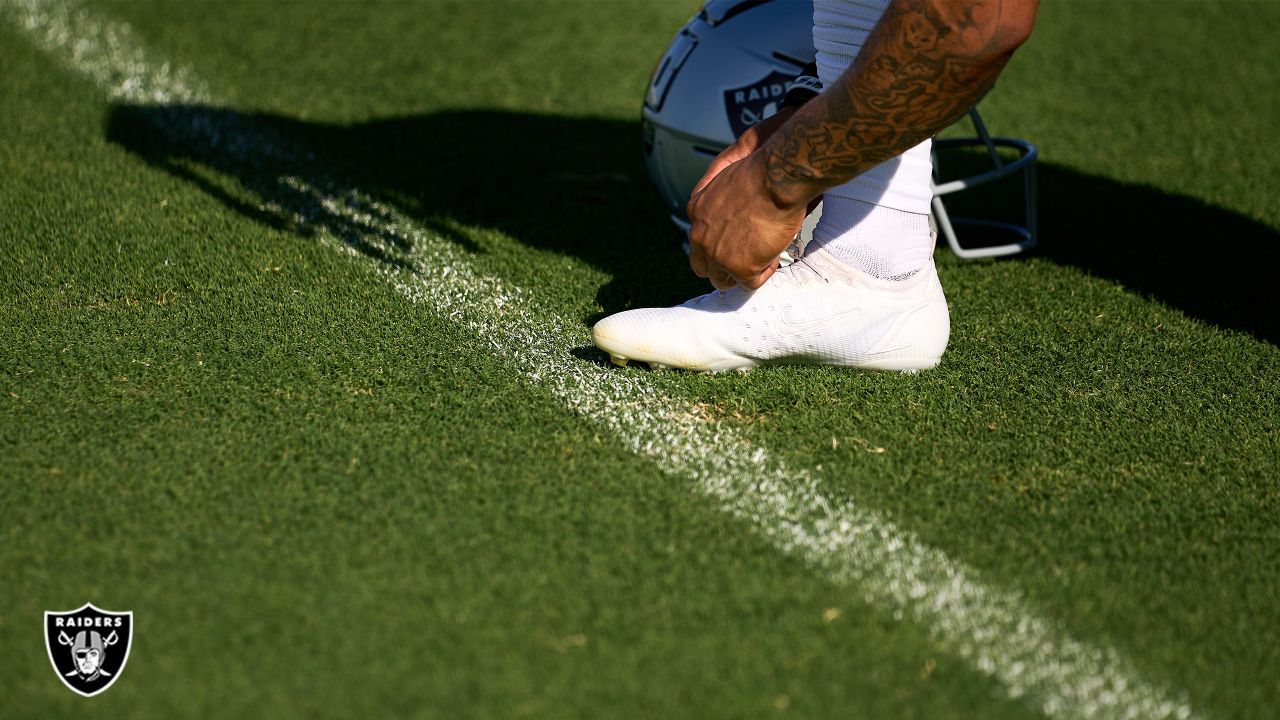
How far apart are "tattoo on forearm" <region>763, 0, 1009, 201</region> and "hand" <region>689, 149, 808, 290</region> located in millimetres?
32

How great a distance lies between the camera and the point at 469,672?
1.33 meters

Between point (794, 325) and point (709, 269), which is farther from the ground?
point (709, 269)

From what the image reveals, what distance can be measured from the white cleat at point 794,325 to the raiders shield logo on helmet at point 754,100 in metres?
0.48

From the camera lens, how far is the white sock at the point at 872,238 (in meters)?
2.03

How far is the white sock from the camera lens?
2.03 metres

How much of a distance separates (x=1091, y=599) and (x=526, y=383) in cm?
99

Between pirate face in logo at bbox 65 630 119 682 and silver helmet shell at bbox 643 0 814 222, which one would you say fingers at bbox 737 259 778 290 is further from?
pirate face in logo at bbox 65 630 119 682

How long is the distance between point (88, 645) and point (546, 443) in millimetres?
717

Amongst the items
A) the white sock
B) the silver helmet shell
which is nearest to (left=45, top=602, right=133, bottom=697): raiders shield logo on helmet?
the white sock

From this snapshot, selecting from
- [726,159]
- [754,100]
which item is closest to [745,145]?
[726,159]

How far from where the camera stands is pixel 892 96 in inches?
63.1

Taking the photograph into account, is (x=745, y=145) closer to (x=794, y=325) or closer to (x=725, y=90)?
(x=794, y=325)

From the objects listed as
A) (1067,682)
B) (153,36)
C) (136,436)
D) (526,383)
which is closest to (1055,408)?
(1067,682)

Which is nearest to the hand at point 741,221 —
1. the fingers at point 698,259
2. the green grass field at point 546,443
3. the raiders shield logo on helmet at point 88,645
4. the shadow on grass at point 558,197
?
the fingers at point 698,259
